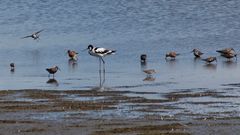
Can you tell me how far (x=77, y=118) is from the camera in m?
16.2

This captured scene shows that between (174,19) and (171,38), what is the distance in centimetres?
920

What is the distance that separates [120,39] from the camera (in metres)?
38.7

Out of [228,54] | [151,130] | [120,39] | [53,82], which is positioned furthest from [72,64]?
[151,130]

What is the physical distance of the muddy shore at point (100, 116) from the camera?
48.4 feet

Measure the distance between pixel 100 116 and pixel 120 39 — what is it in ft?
73.1

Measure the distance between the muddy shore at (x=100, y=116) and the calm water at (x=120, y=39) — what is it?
2086 mm

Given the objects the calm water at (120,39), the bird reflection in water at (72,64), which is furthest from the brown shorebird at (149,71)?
the bird reflection in water at (72,64)

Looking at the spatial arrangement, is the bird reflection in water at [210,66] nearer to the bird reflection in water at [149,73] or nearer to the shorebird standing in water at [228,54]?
the shorebird standing in water at [228,54]

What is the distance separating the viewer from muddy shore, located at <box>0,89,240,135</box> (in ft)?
48.4

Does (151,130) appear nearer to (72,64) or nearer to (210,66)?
(210,66)

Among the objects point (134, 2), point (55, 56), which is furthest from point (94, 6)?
point (55, 56)

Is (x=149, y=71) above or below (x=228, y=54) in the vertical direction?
above

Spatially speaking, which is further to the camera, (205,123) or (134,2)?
(134,2)

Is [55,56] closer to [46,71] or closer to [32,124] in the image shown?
[46,71]
